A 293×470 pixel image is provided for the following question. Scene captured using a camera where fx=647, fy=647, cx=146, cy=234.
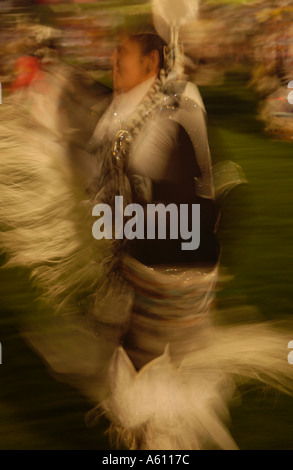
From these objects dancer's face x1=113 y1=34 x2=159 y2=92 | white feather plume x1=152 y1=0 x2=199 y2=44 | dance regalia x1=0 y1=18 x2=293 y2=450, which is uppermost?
white feather plume x1=152 y1=0 x2=199 y2=44

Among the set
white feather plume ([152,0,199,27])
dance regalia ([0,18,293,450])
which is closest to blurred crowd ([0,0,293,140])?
white feather plume ([152,0,199,27])

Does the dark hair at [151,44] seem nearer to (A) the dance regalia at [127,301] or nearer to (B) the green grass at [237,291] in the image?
(A) the dance regalia at [127,301]

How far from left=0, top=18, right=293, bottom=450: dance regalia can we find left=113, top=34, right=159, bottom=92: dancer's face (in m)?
0.06

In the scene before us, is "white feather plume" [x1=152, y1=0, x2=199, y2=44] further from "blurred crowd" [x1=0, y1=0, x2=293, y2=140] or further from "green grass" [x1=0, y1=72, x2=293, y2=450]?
"green grass" [x1=0, y1=72, x2=293, y2=450]

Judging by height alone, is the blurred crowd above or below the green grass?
above

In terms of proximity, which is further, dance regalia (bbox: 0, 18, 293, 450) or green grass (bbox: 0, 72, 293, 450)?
green grass (bbox: 0, 72, 293, 450)

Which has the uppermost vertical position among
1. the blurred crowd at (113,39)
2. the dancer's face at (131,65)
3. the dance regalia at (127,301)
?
the blurred crowd at (113,39)

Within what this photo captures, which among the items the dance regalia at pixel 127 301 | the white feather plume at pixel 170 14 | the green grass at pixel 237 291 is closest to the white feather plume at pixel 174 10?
the white feather plume at pixel 170 14

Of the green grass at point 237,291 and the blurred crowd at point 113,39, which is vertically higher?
the blurred crowd at point 113,39

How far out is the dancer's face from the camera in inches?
59.4

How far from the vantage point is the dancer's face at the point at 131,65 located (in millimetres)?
1510

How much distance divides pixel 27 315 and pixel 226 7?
1091 mm

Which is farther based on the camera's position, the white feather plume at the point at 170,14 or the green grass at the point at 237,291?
the green grass at the point at 237,291

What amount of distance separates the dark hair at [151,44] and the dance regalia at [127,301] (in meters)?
0.09
